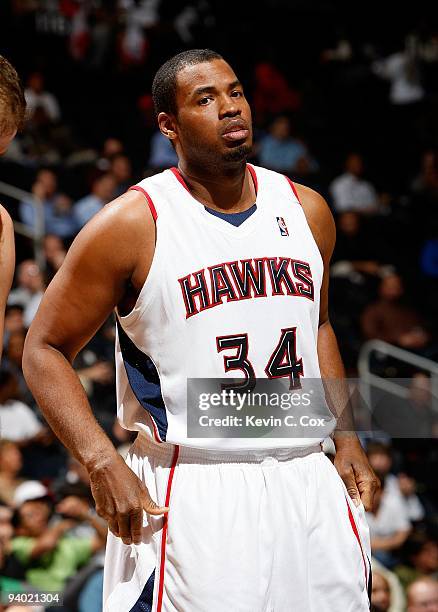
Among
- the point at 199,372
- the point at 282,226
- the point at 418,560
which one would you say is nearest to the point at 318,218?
the point at 282,226

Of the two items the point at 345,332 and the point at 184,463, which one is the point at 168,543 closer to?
the point at 184,463

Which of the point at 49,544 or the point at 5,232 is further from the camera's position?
the point at 49,544

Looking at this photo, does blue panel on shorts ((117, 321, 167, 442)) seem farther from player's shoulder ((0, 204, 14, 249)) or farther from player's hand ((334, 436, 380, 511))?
player's hand ((334, 436, 380, 511))

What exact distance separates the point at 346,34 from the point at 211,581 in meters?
13.1

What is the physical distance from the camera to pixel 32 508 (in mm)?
6566

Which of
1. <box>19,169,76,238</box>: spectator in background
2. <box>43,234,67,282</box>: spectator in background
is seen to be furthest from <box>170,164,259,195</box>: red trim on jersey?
<box>19,169,76,238</box>: spectator in background

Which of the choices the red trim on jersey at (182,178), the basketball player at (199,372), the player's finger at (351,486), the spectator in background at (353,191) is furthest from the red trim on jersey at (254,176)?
the spectator in background at (353,191)

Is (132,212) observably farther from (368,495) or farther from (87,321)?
(368,495)

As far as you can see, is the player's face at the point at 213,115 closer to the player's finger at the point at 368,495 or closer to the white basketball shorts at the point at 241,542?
the white basketball shorts at the point at 241,542

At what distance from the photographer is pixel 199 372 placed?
2.99 m

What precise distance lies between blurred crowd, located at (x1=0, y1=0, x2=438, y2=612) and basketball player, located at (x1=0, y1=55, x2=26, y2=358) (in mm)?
2832

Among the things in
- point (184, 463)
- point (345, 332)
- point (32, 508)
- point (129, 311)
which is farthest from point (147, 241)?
point (345, 332)

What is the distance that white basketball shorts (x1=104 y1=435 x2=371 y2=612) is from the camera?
288cm

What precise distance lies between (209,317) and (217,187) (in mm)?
456
